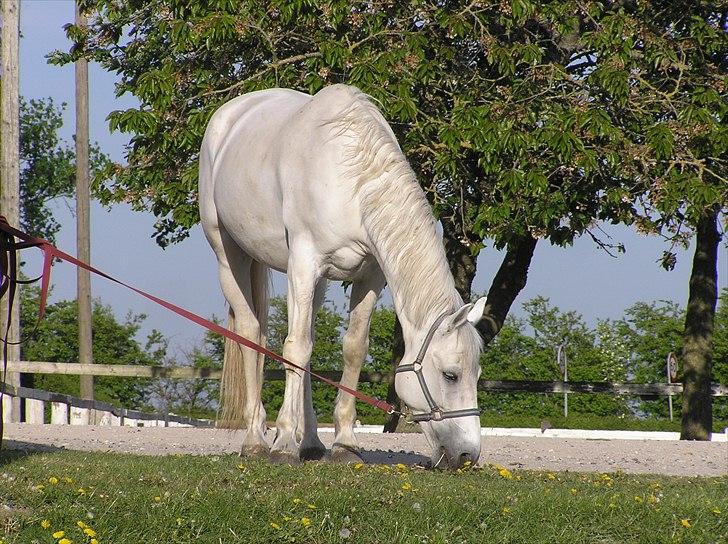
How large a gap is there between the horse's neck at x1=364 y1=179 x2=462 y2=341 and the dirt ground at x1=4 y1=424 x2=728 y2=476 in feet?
8.21

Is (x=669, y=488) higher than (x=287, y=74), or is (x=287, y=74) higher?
(x=287, y=74)

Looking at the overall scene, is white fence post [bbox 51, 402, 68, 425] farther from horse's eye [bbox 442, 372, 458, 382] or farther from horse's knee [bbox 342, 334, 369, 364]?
horse's eye [bbox 442, 372, 458, 382]

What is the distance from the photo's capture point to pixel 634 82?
532 inches

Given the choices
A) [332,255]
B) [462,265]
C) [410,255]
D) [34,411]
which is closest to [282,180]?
[332,255]

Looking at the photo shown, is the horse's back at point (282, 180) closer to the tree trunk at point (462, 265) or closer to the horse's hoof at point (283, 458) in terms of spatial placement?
the horse's hoof at point (283, 458)

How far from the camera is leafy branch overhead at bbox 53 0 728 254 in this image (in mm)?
12297

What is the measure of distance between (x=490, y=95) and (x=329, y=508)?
873cm

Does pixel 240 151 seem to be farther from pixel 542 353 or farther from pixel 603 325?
pixel 603 325

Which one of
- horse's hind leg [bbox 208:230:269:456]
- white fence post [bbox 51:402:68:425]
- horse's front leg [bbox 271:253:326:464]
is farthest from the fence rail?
horse's front leg [bbox 271:253:326:464]

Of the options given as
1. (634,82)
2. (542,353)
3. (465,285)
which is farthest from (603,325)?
(634,82)

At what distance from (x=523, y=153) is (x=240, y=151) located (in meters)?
4.62

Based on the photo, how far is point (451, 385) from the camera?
6.62 meters

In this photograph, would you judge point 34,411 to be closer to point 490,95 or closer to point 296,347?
point 490,95

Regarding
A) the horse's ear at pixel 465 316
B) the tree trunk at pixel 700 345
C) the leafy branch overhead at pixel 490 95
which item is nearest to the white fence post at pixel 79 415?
the leafy branch overhead at pixel 490 95
